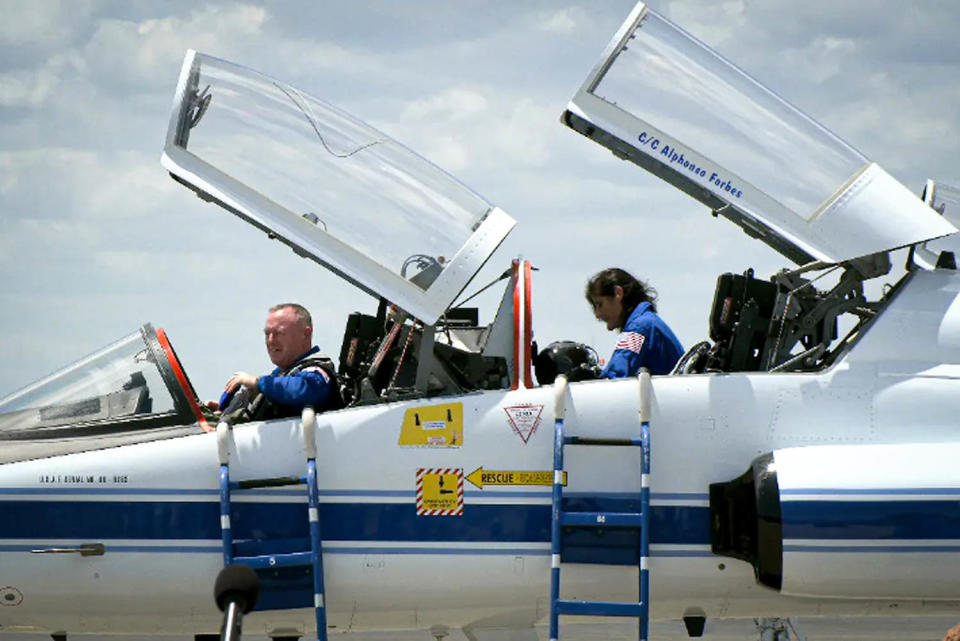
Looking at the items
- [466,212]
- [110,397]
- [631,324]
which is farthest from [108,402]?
[631,324]

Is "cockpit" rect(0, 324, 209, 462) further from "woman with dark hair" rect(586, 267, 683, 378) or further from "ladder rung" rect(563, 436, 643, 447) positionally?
"woman with dark hair" rect(586, 267, 683, 378)

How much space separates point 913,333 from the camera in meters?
6.14

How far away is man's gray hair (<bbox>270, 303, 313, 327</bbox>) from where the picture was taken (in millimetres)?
6434

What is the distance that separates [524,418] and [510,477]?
31 centimetres

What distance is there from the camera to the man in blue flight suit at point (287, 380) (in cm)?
588

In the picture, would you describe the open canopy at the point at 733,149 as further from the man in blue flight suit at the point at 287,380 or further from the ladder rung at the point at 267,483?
the ladder rung at the point at 267,483

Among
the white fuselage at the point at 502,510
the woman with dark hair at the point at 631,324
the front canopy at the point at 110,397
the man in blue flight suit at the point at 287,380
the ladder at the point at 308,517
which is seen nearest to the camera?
the ladder at the point at 308,517

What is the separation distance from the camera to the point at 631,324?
21.7ft

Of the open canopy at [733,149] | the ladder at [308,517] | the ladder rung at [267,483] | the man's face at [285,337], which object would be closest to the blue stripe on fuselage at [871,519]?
the open canopy at [733,149]

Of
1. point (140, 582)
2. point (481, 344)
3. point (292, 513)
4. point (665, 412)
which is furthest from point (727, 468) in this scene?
point (140, 582)

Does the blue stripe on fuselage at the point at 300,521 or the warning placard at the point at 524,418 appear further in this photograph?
the warning placard at the point at 524,418

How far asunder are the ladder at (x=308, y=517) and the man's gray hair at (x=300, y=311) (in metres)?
0.94

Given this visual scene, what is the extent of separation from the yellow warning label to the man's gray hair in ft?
3.29

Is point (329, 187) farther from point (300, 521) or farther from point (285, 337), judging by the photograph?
point (300, 521)
